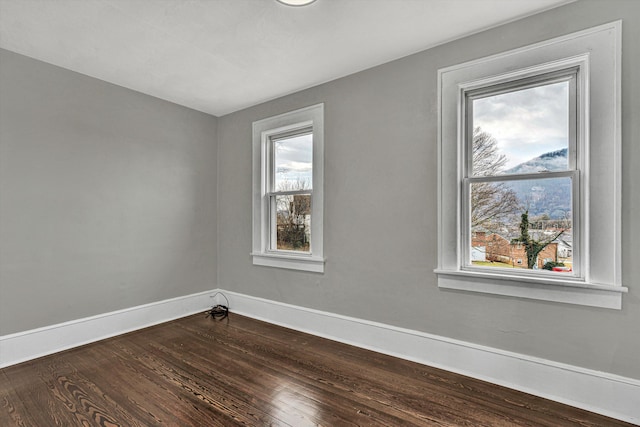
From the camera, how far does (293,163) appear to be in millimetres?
3771

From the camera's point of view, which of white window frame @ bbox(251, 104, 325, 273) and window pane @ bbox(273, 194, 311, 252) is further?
window pane @ bbox(273, 194, 311, 252)

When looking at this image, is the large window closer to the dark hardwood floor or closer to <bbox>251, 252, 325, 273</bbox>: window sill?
the dark hardwood floor

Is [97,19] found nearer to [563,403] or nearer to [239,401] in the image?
[239,401]

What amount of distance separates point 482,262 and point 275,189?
2410 millimetres

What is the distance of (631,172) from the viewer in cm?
193

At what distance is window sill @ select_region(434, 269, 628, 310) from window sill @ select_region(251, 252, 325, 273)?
123 centimetres

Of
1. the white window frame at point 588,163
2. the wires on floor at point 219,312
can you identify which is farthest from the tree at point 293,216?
the white window frame at point 588,163

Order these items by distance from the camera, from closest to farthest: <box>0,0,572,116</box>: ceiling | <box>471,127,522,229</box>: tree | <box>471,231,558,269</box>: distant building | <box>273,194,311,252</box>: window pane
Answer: <box>0,0,572,116</box>: ceiling → <box>471,231,558,269</box>: distant building → <box>471,127,522,229</box>: tree → <box>273,194,311,252</box>: window pane

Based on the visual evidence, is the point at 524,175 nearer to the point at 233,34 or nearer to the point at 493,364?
the point at 493,364

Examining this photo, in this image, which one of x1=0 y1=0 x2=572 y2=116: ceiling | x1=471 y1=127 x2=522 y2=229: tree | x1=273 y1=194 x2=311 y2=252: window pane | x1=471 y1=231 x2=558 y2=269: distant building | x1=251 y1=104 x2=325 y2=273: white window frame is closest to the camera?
x1=0 y1=0 x2=572 y2=116: ceiling

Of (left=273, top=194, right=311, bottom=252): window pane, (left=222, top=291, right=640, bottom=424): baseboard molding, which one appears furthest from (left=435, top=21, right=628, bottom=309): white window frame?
(left=273, top=194, right=311, bottom=252): window pane

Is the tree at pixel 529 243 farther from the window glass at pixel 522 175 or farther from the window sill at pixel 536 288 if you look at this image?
the window sill at pixel 536 288

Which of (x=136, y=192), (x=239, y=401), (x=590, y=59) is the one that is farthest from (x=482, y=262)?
(x=136, y=192)

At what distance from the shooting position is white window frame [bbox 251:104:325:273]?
11.0ft
